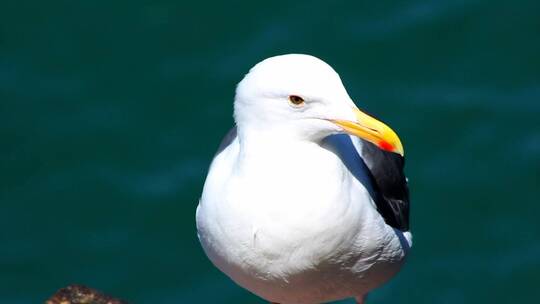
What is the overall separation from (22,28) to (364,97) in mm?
2661

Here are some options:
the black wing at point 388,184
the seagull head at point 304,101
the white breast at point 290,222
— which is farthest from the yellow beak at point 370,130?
the black wing at point 388,184

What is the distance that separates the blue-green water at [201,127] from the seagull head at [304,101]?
392 cm

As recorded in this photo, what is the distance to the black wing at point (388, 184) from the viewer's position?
258 inches

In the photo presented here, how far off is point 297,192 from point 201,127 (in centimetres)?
417

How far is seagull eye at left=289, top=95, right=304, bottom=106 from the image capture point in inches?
219

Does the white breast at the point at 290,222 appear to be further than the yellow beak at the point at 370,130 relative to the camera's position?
Yes

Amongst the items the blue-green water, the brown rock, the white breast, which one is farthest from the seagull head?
the blue-green water

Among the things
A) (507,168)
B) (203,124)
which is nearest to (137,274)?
(203,124)

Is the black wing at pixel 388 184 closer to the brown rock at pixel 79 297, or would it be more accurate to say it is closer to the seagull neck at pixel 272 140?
the seagull neck at pixel 272 140

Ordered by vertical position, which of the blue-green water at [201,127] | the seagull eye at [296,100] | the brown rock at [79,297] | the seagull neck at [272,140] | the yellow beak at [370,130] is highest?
the blue-green water at [201,127]

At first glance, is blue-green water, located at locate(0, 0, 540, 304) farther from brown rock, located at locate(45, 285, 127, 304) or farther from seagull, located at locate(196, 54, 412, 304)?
brown rock, located at locate(45, 285, 127, 304)

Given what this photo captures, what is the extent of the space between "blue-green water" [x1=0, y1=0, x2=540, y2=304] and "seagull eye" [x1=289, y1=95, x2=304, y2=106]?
13.3ft

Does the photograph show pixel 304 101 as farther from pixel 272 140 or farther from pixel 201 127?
pixel 201 127

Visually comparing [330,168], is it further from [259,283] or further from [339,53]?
[339,53]
